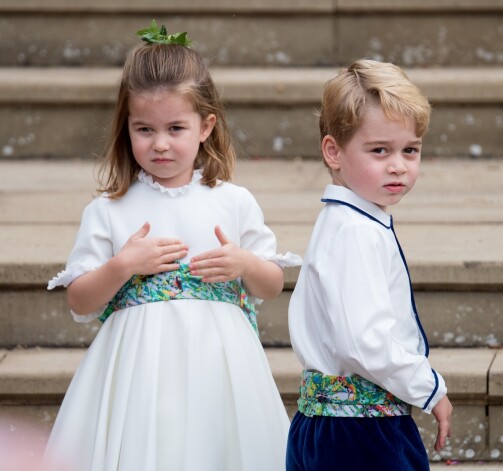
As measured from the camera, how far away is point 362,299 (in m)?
2.31

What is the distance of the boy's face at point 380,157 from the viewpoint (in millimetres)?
2385

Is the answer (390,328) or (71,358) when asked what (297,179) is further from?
(390,328)

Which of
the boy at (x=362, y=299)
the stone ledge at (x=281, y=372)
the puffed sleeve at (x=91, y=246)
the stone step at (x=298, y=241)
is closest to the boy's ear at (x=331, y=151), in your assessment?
the boy at (x=362, y=299)

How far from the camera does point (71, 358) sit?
3486 millimetres

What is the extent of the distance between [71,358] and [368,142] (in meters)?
1.44

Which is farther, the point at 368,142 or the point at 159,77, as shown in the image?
the point at 159,77

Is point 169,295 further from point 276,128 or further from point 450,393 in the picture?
point 276,128

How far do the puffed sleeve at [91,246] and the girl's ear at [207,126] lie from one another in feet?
0.95

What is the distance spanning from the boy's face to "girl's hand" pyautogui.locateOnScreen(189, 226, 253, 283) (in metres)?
0.40

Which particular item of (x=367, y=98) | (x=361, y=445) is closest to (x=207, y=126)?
(x=367, y=98)

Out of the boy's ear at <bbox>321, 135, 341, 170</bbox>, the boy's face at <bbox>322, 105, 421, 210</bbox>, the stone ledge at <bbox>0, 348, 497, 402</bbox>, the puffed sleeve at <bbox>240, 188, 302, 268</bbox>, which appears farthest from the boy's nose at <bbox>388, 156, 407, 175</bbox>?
the stone ledge at <bbox>0, 348, 497, 402</bbox>

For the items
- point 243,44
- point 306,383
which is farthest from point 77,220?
point 306,383

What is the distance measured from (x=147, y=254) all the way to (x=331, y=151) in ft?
1.69

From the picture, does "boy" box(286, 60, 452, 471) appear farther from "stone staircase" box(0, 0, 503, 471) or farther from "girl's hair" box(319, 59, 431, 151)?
"stone staircase" box(0, 0, 503, 471)
